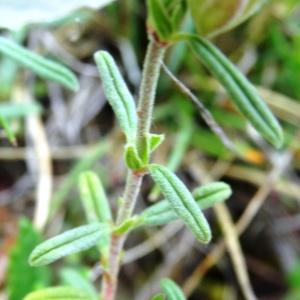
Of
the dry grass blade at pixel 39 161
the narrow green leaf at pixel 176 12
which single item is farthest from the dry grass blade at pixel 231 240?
the narrow green leaf at pixel 176 12

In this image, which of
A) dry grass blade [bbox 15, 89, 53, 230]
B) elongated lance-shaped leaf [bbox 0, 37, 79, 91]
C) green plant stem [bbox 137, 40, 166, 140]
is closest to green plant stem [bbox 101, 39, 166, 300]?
green plant stem [bbox 137, 40, 166, 140]

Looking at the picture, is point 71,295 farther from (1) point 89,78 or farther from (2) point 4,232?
(1) point 89,78

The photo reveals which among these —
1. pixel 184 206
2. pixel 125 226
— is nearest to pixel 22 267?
Result: pixel 125 226

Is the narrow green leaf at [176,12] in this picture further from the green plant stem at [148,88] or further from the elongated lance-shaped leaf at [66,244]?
the elongated lance-shaped leaf at [66,244]

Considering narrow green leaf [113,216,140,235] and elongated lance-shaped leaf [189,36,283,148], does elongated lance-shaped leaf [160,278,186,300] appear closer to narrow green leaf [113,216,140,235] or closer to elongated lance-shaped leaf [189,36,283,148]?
narrow green leaf [113,216,140,235]

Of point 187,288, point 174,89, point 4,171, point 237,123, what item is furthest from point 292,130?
point 4,171

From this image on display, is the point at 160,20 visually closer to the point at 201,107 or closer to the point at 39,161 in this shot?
the point at 201,107

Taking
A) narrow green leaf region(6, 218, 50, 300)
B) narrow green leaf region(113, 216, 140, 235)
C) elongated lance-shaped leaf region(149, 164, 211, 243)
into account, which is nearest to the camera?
elongated lance-shaped leaf region(149, 164, 211, 243)
